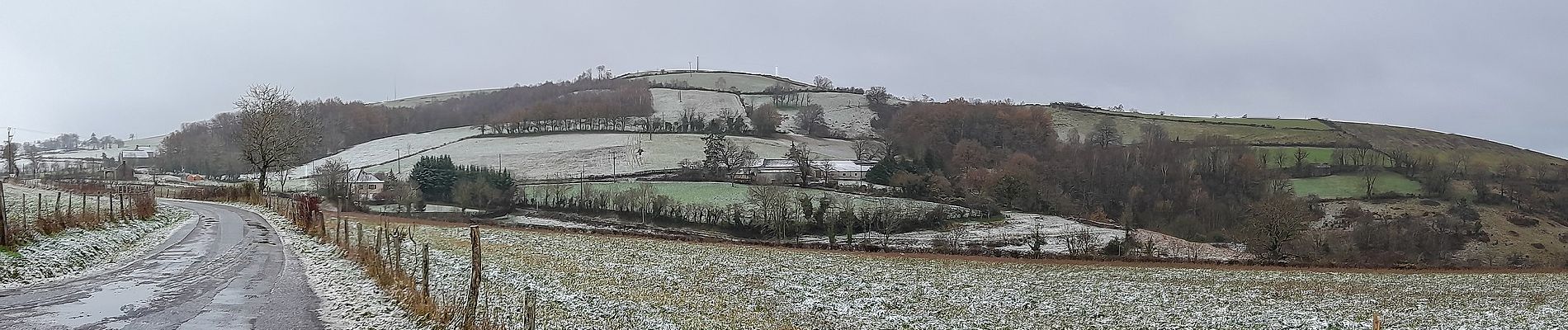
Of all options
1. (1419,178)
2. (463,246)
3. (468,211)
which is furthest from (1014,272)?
(1419,178)

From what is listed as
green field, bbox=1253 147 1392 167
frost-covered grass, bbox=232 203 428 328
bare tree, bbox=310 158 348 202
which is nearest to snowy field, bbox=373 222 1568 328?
frost-covered grass, bbox=232 203 428 328

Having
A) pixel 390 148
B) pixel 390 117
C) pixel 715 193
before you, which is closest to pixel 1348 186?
pixel 715 193

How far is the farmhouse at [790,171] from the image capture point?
360 ft

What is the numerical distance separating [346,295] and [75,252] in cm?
979

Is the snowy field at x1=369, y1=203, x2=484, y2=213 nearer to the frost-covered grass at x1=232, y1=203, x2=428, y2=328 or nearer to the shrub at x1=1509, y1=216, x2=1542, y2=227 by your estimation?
the frost-covered grass at x1=232, y1=203, x2=428, y2=328

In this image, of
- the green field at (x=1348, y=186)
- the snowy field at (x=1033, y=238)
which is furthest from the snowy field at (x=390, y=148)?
the green field at (x=1348, y=186)

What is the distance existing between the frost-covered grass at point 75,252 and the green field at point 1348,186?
120m

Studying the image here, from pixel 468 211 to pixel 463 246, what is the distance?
200 ft

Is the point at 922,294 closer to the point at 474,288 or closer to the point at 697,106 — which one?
the point at 474,288

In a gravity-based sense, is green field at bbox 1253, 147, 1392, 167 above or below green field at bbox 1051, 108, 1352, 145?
below

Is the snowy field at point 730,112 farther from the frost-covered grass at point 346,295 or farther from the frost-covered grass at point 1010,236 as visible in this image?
the frost-covered grass at point 346,295

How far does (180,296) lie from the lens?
17.0 metres

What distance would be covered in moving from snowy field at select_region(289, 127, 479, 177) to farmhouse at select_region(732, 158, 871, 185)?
50114mm

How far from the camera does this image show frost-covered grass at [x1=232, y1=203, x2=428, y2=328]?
14.9 meters
